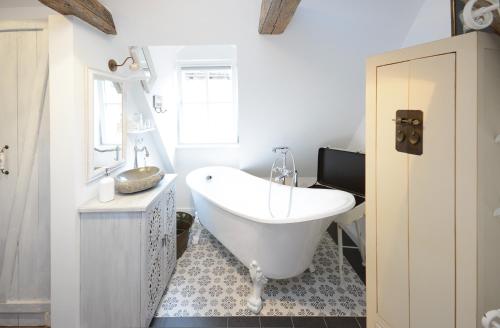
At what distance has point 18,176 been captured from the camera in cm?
183

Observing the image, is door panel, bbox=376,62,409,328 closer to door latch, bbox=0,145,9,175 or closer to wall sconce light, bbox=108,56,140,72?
wall sconce light, bbox=108,56,140,72

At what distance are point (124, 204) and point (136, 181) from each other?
28cm

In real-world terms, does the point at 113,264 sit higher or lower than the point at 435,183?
lower

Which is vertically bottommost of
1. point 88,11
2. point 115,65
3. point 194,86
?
point 115,65

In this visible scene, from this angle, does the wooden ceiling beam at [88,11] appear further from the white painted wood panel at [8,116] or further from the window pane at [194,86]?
the window pane at [194,86]

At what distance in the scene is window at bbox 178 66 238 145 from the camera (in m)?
3.88

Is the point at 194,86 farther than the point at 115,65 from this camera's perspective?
Yes

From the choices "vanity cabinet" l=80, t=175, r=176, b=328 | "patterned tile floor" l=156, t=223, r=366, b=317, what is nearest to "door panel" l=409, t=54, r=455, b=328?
"patterned tile floor" l=156, t=223, r=366, b=317

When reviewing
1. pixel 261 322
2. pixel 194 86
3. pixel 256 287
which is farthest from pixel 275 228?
pixel 194 86

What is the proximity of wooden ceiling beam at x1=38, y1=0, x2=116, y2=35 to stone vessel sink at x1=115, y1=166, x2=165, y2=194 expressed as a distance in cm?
109

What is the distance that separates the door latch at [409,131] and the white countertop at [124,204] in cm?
148

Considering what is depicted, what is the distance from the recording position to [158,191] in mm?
2127

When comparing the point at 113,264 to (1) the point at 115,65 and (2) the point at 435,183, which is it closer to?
(1) the point at 115,65

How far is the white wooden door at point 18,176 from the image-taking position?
5.82 ft
